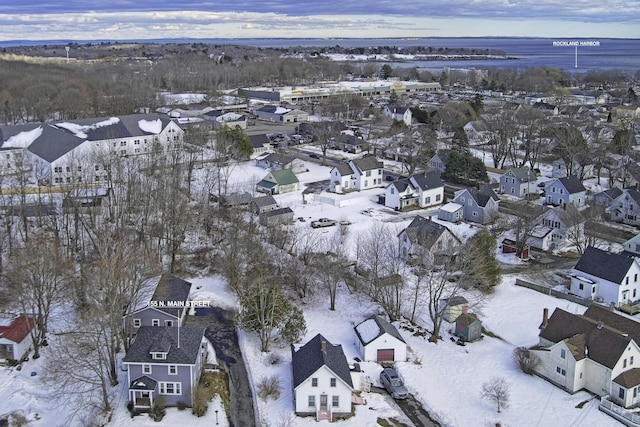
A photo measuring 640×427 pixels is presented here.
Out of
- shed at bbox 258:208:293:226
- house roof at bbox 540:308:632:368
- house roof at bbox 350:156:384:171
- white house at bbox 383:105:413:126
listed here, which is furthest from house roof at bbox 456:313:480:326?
white house at bbox 383:105:413:126

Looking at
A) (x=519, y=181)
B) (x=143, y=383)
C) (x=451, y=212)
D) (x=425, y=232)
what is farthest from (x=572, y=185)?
(x=143, y=383)

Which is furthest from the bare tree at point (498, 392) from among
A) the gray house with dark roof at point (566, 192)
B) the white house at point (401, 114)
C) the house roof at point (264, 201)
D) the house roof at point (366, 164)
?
the white house at point (401, 114)

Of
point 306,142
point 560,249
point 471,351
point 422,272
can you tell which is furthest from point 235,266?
point 306,142

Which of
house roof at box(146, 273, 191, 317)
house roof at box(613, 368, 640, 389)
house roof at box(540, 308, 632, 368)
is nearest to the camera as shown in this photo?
house roof at box(613, 368, 640, 389)

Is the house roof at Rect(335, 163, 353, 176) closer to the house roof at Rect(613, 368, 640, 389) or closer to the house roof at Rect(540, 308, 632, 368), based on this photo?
the house roof at Rect(540, 308, 632, 368)

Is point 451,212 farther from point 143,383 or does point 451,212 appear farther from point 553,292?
point 143,383

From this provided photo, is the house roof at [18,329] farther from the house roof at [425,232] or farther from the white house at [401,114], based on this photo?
the white house at [401,114]
